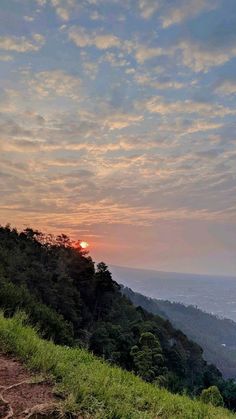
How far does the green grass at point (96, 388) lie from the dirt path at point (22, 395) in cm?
23

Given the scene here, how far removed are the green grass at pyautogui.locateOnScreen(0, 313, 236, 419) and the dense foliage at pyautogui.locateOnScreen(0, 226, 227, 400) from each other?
32.2 meters

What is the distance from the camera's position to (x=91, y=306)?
78.8 meters

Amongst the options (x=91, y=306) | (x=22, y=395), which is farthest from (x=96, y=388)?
(x=91, y=306)

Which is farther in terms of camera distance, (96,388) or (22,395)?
(96,388)

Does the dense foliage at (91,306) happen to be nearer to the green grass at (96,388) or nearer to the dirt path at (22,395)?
A: the green grass at (96,388)

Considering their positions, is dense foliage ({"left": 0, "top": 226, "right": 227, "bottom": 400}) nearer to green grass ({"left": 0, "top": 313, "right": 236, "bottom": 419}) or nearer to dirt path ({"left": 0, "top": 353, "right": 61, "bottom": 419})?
green grass ({"left": 0, "top": 313, "right": 236, "bottom": 419})

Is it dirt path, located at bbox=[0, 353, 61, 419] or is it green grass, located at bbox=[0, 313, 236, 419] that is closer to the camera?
dirt path, located at bbox=[0, 353, 61, 419]

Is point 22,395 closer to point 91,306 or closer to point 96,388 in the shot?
point 96,388

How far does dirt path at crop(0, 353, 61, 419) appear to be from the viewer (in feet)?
19.4

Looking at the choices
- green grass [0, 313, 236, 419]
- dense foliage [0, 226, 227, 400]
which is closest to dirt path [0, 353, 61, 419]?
green grass [0, 313, 236, 419]

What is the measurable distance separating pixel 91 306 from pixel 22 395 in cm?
7394

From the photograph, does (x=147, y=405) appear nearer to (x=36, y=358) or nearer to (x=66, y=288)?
(x=36, y=358)

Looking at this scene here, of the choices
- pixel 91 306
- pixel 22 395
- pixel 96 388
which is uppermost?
pixel 91 306

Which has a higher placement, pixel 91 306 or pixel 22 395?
pixel 91 306
